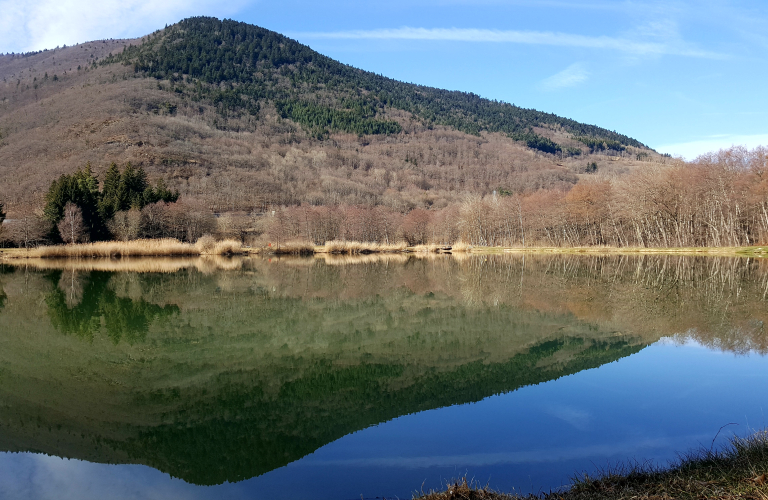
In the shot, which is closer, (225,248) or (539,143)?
(225,248)

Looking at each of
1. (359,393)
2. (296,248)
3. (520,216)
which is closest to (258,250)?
(296,248)

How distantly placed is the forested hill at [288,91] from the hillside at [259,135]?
1.92ft

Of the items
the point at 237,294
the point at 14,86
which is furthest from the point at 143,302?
the point at 14,86

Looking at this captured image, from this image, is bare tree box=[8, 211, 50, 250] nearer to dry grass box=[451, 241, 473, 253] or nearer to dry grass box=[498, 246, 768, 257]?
dry grass box=[451, 241, 473, 253]

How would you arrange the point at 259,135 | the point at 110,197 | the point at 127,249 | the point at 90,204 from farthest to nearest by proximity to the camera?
the point at 259,135
the point at 110,197
the point at 90,204
the point at 127,249

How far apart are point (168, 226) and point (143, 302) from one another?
3684cm

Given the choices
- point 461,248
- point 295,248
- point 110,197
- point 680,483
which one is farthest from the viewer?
point 461,248

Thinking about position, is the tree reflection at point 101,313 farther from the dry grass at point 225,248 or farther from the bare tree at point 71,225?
the bare tree at point 71,225

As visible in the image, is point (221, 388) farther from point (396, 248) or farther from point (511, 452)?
point (396, 248)

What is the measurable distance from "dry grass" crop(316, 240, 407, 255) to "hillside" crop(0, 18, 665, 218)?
2852cm

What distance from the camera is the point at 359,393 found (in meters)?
7.91

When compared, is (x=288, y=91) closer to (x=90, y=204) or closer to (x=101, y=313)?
(x=90, y=204)

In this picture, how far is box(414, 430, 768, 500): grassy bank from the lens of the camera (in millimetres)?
3898

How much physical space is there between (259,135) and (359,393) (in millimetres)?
137637
